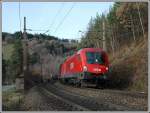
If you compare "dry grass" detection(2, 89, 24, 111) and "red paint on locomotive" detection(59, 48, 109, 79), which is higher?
"red paint on locomotive" detection(59, 48, 109, 79)

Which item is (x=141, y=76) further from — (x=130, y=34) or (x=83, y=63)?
(x=130, y=34)

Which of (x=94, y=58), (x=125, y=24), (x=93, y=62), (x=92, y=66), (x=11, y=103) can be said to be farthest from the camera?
(x=125, y=24)

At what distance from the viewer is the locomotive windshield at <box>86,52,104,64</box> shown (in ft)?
90.4

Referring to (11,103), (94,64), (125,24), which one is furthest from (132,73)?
(125,24)

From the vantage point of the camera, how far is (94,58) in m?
27.8

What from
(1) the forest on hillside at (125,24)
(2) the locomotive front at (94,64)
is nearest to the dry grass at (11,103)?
(2) the locomotive front at (94,64)

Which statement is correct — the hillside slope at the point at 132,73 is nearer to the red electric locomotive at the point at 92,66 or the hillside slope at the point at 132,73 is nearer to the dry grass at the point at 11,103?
the red electric locomotive at the point at 92,66

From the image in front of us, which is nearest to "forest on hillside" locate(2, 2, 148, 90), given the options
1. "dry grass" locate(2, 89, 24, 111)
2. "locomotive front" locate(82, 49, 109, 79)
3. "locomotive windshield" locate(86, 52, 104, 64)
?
"locomotive front" locate(82, 49, 109, 79)

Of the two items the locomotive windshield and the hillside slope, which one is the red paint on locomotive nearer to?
the locomotive windshield

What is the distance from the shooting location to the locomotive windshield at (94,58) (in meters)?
27.6

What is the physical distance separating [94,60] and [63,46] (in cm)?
5005

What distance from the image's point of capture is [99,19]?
56062mm

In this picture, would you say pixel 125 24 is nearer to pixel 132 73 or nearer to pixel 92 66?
pixel 132 73

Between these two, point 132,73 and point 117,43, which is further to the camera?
point 117,43
